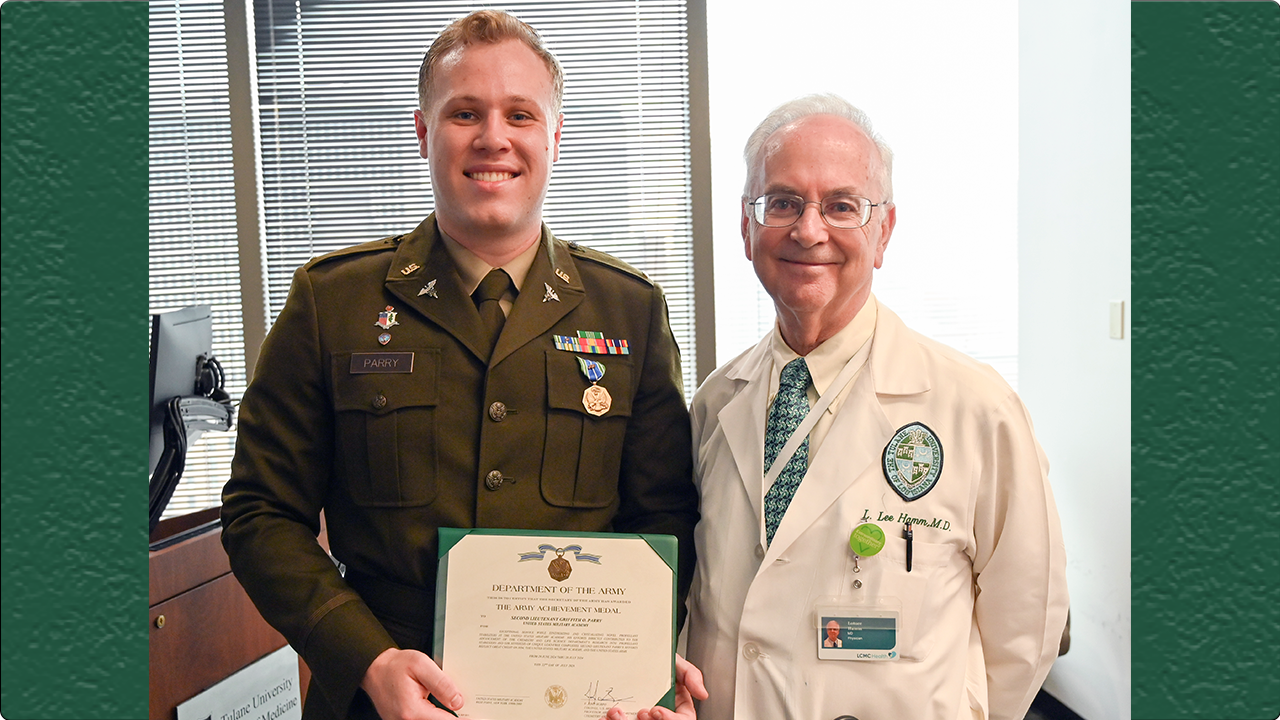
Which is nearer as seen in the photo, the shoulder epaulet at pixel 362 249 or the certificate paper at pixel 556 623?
the certificate paper at pixel 556 623

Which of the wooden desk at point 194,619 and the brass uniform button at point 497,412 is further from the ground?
the brass uniform button at point 497,412

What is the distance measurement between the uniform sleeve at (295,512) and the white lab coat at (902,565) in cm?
58

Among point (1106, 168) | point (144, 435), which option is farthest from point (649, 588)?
point (1106, 168)

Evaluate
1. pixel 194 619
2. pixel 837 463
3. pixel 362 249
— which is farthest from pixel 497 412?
pixel 194 619

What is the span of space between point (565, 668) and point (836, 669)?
439mm

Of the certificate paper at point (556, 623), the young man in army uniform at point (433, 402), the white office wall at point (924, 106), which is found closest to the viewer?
the certificate paper at point (556, 623)

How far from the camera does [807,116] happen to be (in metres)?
1.45

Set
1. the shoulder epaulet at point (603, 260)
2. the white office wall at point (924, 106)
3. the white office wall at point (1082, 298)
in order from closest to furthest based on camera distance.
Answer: the shoulder epaulet at point (603, 260), the white office wall at point (1082, 298), the white office wall at point (924, 106)

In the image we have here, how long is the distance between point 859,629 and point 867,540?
0.47ft

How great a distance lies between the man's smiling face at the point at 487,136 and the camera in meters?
1.35

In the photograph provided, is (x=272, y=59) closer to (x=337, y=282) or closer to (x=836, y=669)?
(x=337, y=282)

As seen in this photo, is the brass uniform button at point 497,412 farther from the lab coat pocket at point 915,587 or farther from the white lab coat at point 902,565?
the lab coat pocket at point 915,587

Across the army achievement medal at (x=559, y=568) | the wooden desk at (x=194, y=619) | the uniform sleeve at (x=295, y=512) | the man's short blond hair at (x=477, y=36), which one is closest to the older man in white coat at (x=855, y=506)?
the army achievement medal at (x=559, y=568)

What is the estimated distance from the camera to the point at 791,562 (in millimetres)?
1375
